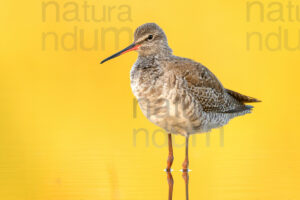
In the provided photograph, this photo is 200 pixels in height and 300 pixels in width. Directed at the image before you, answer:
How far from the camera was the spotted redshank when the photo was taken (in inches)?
433

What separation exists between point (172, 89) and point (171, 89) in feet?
0.06

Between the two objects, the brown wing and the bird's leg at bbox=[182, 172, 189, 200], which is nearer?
the bird's leg at bbox=[182, 172, 189, 200]

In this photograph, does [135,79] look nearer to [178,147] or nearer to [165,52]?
[165,52]

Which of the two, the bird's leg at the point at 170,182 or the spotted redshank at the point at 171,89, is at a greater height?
the spotted redshank at the point at 171,89

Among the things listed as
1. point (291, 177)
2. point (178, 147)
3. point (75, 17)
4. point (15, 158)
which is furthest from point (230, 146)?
point (75, 17)

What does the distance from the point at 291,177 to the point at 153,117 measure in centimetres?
275

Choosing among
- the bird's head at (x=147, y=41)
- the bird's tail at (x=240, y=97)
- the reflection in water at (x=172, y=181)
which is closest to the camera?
the reflection in water at (x=172, y=181)

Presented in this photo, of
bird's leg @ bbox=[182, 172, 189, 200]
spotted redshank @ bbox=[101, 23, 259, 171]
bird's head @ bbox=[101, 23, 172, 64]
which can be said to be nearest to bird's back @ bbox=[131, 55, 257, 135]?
spotted redshank @ bbox=[101, 23, 259, 171]

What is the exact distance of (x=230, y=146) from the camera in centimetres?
1266

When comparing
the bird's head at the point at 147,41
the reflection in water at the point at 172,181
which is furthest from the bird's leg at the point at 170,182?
the bird's head at the point at 147,41

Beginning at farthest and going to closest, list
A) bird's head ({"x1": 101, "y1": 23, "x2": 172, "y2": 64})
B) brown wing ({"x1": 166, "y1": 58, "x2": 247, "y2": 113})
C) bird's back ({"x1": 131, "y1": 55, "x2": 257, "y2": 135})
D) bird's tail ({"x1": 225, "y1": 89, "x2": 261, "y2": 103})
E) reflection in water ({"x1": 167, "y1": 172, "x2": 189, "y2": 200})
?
bird's tail ({"x1": 225, "y1": 89, "x2": 261, "y2": 103}), bird's head ({"x1": 101, "y1": 23, "x2": 172, "y2": 64}), brown wing ({"x1": 166, "y1": 58, "x2": 247, "y2": 113}), bird's back ({"x1": 131, "y1": 55, "x2": 257, "y2": 135}), reflection in water ({"x1": 167, "y1": 172, "x2": 189, "y2": 200})

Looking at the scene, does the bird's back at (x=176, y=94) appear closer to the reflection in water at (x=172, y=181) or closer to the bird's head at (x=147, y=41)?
the bird's head at (x=147, y=41)

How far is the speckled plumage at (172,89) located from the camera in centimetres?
1100

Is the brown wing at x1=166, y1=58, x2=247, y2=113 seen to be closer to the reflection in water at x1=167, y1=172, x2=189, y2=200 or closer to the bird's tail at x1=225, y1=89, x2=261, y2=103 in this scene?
the bird's tail at x1=225, y1=89, x2=261, y2=103
